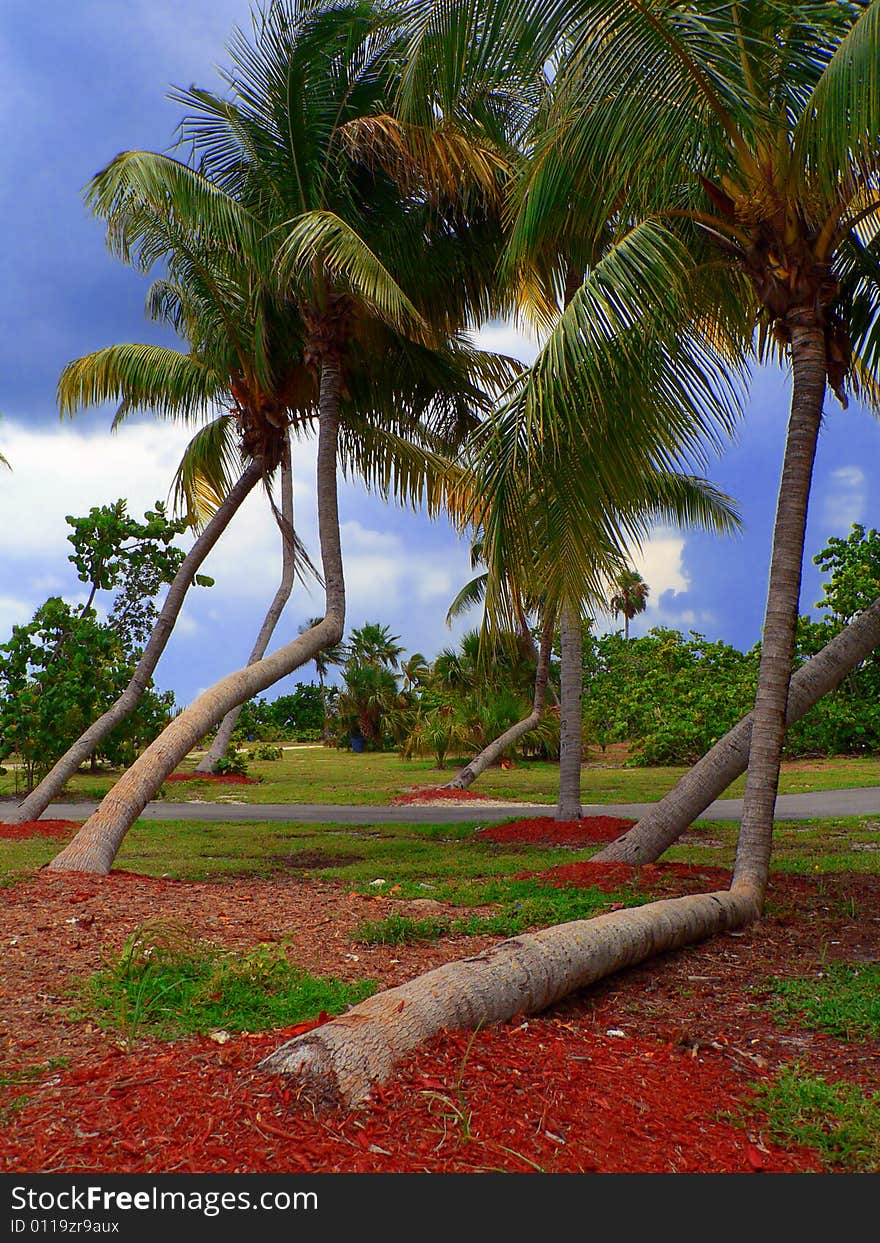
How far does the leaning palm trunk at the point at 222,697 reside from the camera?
866cm

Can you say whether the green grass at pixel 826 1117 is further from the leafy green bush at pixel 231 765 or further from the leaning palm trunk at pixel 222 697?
the leafy green bush at pixel 231 765

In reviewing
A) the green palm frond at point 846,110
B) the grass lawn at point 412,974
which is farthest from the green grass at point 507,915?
the green palm frond at point 846,110

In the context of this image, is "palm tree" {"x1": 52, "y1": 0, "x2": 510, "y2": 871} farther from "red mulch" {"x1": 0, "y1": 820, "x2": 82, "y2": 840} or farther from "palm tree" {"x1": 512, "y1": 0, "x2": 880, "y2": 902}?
"red mulch" {"x1": 0, "y1": 820, "x2": 82, "y2": 840}

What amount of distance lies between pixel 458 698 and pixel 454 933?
22.9 m

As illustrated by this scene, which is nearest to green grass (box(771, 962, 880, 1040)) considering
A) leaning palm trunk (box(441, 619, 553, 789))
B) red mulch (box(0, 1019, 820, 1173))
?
red mulch (box(0, 1019, 820, 1173))

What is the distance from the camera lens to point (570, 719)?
13891 mm

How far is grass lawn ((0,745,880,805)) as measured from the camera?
69.9 feet

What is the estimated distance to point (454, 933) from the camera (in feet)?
20.5

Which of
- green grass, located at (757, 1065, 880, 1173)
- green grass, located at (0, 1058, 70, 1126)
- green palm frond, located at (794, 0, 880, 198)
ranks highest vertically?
green palm frond, located at (794, 0, 880, 198)

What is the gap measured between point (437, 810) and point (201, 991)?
1420cm

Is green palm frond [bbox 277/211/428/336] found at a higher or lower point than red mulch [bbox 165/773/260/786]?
higher

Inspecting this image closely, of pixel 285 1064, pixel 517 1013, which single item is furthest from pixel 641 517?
pixel 285 1064

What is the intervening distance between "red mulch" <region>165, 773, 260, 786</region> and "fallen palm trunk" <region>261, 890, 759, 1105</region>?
66.7 feet

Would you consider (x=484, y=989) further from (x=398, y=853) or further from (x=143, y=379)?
(x=143, y=379)
